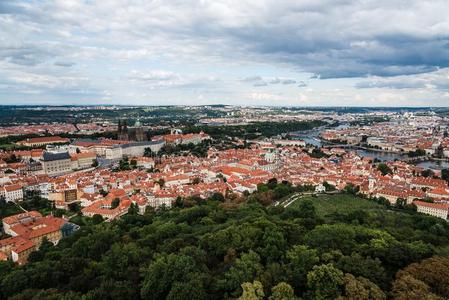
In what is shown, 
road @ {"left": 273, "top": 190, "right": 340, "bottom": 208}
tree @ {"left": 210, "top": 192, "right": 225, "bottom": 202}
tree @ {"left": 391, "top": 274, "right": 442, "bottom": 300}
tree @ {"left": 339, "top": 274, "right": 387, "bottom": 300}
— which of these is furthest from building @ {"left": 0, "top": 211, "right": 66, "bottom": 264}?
tree @ {"left": 391, "top": 274, "right": 442, "bottom": 300}

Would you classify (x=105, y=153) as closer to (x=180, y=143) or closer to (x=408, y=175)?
(x=180, y=143)

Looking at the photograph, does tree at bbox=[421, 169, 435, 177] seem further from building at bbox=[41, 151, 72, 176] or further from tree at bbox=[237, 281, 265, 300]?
building at bbox=[41, 151, 72, 176]

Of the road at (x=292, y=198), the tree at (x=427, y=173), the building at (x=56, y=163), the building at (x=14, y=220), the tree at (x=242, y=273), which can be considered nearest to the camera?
the tree at (x=242, y=273)

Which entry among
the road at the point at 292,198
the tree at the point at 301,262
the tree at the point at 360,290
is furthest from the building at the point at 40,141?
the tree at the point at 360,290

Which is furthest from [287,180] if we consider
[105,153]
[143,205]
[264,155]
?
[105,153]

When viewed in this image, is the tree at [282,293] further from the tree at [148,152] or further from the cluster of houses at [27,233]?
the tree at [148,152]

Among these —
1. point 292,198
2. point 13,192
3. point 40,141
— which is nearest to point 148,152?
point 40,141
